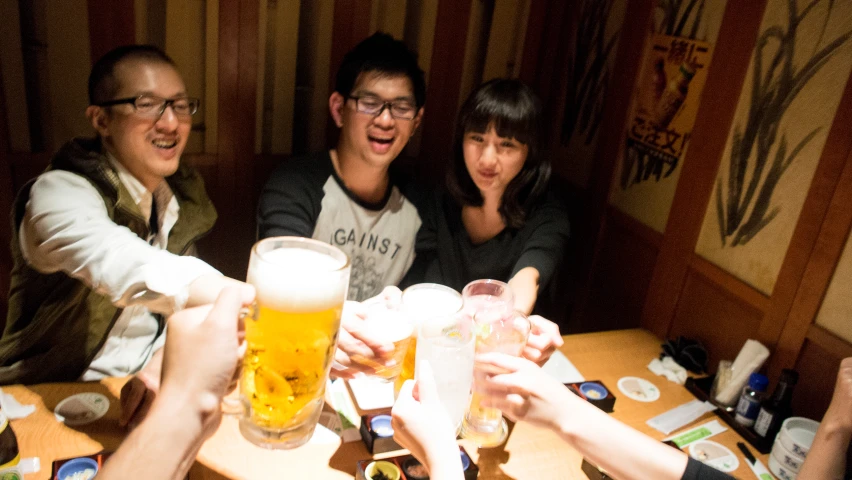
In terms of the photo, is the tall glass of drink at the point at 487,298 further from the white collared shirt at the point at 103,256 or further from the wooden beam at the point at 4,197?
the wooden beam at the point at 4,197

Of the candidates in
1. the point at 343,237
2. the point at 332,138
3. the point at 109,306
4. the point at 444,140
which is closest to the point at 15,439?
the point at 109,306

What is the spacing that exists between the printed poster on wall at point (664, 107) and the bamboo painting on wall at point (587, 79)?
0.91 ft

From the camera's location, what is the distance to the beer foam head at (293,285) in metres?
0.89

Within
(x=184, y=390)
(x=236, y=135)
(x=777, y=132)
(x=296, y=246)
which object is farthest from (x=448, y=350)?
(x=236, y=135)

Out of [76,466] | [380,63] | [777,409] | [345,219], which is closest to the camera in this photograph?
[76,466]

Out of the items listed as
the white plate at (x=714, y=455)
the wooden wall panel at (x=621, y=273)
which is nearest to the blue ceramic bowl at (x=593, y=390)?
the white plate at (x=714, y=455)

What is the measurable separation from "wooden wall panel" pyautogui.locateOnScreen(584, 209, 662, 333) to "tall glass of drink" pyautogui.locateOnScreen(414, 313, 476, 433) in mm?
1584

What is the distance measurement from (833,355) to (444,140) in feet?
→ 6.26

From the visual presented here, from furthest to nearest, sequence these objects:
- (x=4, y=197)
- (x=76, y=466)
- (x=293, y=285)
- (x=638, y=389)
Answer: (x=4, y=197) < (x=638, y=389) < (x=76, y=466) < (x=293, y=285)

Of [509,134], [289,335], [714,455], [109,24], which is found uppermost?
[109,24]

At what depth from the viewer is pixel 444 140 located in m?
2.96

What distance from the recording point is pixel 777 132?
6.49 ft

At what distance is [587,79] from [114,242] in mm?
2443

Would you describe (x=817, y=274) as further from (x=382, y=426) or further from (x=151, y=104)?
(x=151, y=104)
